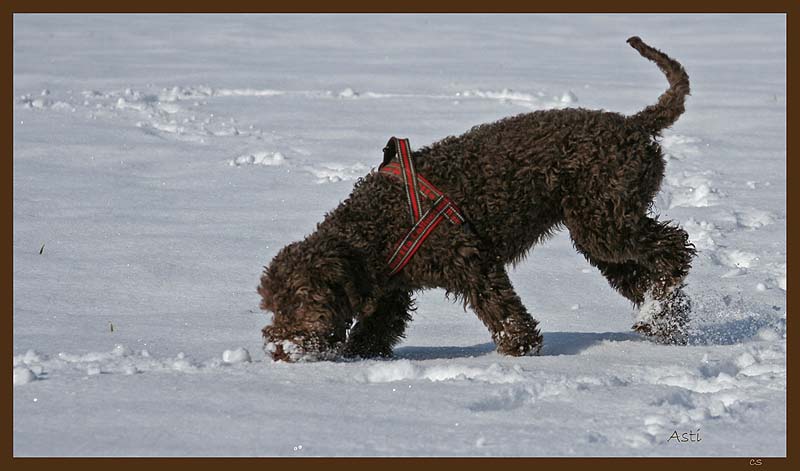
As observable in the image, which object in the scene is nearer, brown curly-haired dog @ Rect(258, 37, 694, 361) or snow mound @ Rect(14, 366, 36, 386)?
snow mound @ Rect(14, 366, 36, 386)

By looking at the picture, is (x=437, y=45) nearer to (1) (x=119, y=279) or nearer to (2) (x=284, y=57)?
(2) (x=284, y=57)

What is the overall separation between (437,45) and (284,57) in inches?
118

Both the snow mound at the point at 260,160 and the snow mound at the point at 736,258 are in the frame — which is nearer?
the snow mound at the point at 736,258

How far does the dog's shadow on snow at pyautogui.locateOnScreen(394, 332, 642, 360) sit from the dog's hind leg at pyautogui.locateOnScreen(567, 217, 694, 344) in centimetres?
15

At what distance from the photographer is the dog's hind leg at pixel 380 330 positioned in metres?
5.42

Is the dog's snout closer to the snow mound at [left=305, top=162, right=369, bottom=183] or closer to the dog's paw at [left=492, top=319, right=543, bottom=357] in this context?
the dog's paw at [left=492, top=319, right=543, bottom=357]

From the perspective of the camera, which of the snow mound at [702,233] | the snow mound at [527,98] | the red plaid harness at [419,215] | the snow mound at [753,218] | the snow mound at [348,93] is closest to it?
the red plaid harness at [419,215]

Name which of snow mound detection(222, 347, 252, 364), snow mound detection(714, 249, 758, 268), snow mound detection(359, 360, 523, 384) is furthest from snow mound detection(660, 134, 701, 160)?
snow mound detection(222, 347, 252, 364)

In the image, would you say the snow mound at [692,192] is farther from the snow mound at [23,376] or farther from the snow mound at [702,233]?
the snow mound at [23,376]

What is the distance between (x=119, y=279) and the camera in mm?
6531

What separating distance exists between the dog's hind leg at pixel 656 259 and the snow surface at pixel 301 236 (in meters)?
0.19

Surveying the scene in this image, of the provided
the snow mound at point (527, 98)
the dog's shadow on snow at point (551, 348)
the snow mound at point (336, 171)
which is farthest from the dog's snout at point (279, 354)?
the snow mound at point (527, 98)

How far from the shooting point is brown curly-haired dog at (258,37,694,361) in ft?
16.1

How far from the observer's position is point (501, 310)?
16.8 ft
